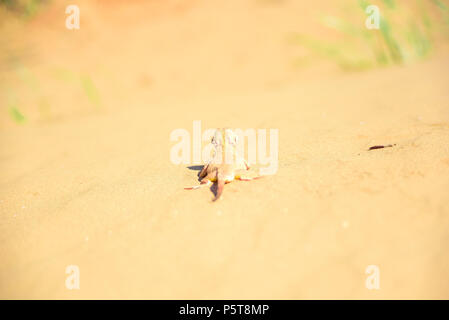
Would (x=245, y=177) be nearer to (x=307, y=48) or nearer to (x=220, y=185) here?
(x=220, y=185)

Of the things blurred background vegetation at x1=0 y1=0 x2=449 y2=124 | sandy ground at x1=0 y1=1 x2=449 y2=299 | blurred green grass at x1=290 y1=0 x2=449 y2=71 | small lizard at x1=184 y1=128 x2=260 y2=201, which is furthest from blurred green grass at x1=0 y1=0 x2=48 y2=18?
small lizard at x1=184 y1=128 x2=260 y2=201

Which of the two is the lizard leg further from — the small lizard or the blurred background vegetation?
the blurred background vegetation

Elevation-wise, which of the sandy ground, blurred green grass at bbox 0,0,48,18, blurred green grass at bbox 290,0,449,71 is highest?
blurred green grass at bbox 0,0,48,18

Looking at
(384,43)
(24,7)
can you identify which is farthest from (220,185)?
(24,7)

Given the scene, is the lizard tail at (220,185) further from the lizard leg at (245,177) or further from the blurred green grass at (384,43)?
the blurred green grass at (384,43)

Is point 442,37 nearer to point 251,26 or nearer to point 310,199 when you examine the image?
point 251,26

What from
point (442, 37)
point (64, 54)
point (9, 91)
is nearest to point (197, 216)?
point (442, 37)
